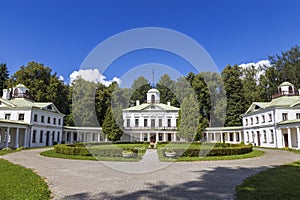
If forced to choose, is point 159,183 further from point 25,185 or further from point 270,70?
point 270,70

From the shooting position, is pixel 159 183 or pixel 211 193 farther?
pixel 159 183

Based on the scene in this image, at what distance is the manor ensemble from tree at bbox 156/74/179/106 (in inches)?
313

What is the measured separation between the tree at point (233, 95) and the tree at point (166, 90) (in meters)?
12.2

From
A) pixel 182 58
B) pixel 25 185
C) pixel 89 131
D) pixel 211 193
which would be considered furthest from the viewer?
pixel 89 131

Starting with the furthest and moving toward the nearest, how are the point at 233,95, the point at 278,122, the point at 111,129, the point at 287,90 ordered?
1. the point at 233,95
2. the point at 111,129
3. the point at 287,90
4. the point at 278,122

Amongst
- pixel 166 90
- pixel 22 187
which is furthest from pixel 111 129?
pixel 22 187

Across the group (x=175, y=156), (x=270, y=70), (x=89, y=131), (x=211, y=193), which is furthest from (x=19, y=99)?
(x=270, y=70)

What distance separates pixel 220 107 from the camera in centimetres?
4434

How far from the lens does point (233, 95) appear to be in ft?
148

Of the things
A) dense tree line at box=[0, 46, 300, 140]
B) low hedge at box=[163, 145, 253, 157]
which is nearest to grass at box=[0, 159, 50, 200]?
low hedge at box=[163, 145, 253, 157]

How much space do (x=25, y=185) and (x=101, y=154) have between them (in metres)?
8.89

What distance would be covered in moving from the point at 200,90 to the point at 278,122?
20831 mm

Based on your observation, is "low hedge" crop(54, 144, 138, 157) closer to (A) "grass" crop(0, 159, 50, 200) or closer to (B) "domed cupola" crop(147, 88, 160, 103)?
(A) "grass" crop(0, 159, 50, 200)

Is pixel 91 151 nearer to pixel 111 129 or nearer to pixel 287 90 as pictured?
pixel 111 129
